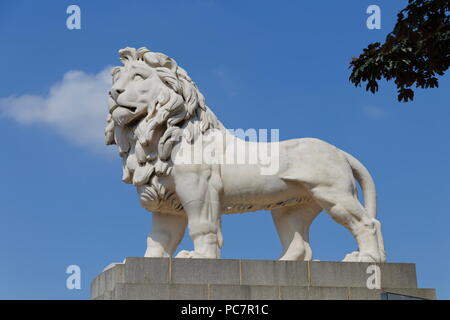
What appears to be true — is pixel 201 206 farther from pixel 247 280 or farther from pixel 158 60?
pixel 158 60

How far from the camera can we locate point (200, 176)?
400 inches

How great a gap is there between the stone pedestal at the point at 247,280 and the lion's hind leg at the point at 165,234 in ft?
2.84

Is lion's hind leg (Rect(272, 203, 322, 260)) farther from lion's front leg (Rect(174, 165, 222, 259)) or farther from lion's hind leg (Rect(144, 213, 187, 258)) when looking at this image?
lion's hind leg (Rect(144, 213, 187, 258))

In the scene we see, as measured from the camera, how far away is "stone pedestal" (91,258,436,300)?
361 inches

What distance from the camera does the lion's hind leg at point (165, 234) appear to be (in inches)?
418

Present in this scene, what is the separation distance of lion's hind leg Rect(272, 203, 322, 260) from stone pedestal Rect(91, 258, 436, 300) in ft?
3.71

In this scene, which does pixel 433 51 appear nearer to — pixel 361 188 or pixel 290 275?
pixel 361 188

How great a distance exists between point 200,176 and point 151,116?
1137 mm

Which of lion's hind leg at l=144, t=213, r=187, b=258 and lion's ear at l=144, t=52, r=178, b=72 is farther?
lion's ear at l=144, t=52, r=178, b=72

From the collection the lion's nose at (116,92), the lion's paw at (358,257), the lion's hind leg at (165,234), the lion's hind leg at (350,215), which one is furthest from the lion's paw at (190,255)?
the lion's nose at (116,92)

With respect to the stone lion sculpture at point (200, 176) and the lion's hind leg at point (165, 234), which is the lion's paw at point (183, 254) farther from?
the lion's hind leg at point (165, 234)

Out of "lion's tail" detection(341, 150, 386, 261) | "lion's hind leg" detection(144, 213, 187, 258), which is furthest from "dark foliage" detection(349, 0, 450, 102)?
"lion's hind leg" detection(144, 213, 187, 258)
